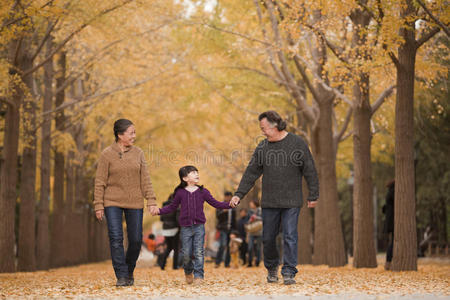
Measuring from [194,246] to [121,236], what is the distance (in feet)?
3.36

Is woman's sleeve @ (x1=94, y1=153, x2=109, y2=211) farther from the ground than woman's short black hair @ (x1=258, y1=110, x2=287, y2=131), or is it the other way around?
woman's short black hair @ (x1=258, y1=110, x2=287, y2=131)

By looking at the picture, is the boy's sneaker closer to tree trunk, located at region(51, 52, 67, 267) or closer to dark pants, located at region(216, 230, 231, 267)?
dark pants, located at region(216, 230, 231, 267)

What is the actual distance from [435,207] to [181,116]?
1239cm

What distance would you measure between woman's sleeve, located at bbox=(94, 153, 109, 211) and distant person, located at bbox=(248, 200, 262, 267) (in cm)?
933

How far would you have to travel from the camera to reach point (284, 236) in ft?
29.1

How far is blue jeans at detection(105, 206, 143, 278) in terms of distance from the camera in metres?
8.89

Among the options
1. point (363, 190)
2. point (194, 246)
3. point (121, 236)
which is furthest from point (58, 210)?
point (121, 236)

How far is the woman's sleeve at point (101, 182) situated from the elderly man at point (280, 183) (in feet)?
5.49

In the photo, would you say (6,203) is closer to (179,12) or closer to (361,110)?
(179,12)

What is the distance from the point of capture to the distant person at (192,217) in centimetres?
932

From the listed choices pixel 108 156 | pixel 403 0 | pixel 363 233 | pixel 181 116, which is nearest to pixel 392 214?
pixel 363 233

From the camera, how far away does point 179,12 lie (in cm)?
1861

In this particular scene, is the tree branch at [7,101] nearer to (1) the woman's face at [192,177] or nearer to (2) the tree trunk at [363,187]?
(1) the woman's face at [192,177]

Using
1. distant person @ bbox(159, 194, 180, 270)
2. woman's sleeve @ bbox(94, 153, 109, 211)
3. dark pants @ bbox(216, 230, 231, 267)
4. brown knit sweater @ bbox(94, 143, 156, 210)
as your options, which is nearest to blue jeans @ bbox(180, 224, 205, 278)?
brown knit sweater @ bbox(94, 143, 156, 210)
